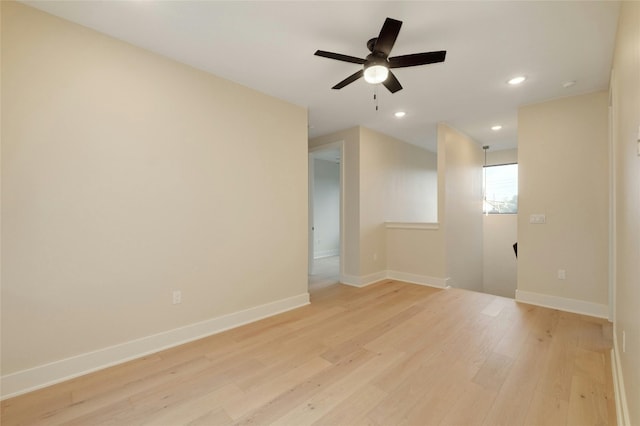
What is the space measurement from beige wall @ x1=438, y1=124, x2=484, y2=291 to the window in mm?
647

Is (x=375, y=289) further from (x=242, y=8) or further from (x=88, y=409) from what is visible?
(x=242, y=8)

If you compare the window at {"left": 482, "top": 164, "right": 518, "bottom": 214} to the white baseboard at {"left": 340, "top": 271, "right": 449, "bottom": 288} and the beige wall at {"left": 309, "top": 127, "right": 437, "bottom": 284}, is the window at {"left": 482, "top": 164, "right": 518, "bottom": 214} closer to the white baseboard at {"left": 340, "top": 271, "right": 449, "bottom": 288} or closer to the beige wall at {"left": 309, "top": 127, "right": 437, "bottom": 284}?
the beige wall at {"left": 309, "top": 127, "right": 437, "bottom": 284}

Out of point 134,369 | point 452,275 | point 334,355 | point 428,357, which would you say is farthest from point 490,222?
point 134,369

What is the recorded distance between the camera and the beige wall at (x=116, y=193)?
5.83 feet

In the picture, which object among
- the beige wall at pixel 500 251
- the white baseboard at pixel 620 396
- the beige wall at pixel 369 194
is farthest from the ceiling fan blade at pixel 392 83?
the beige wall at pixel 500 251

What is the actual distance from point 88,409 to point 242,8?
2755mm

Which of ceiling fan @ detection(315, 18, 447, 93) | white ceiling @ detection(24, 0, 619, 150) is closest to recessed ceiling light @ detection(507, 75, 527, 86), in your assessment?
white ceiling @ detection(24, 0, 619, 150)

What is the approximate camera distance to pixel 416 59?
1.97 meters

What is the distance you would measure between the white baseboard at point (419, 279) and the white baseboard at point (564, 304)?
3.14 feet

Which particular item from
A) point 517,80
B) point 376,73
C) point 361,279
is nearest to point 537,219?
point 517,80

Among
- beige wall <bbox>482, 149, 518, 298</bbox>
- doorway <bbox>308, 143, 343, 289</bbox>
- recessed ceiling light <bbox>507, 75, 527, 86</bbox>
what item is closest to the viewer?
recessed ceiling light <bbox>507, 75, 527, 86</bbox>

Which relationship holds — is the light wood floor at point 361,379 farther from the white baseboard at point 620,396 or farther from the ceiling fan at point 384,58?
the ceiling fan at point 384,58

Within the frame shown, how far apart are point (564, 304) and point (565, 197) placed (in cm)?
129

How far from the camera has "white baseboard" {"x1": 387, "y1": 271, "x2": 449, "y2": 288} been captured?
167 inches
